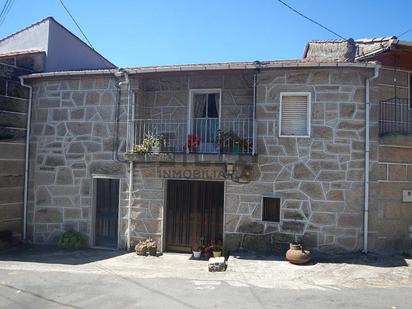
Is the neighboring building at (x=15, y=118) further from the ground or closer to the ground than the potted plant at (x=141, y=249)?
further from the ground

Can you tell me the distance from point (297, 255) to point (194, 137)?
168 inches

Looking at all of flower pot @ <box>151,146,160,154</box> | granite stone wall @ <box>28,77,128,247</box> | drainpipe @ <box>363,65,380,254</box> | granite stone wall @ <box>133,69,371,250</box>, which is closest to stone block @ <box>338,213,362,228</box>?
granite stone wall @ <box>133,69,371,250</box>

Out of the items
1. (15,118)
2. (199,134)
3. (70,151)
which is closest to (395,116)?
(199,134)

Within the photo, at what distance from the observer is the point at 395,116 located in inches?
448

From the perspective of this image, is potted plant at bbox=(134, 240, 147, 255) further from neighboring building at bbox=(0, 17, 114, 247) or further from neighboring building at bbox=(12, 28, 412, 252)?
neighboring building at bbox=(0, 17, 114, 247)

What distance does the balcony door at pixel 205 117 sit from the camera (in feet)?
39.9

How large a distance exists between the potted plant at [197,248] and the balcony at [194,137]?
99.1 inches

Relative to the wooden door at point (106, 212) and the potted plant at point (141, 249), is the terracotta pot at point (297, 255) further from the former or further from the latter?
the wooden door at point (106, 212)

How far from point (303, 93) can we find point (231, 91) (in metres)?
2.11

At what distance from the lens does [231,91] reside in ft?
39.5

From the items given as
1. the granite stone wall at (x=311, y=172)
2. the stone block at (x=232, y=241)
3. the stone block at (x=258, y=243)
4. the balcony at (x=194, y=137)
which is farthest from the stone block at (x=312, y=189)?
the stone block at (x=232, y=241)

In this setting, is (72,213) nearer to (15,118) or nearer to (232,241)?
(15,118)

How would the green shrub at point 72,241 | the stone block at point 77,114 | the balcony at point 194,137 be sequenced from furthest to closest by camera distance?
1. the stone block at point 77,114
2. the green shrub at point 72,241
3. the balcony at point 194,137

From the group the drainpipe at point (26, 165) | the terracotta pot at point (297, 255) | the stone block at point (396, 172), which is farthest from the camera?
the drainpipe at point (26, 165)
